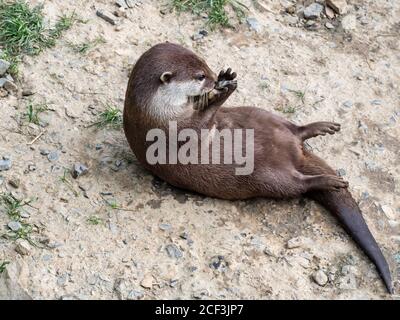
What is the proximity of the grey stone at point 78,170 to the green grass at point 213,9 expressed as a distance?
4.47 feet

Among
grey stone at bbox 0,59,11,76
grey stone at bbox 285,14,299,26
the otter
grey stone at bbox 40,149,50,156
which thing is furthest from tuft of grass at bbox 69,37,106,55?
grey stone at bbox 285,14,299,26

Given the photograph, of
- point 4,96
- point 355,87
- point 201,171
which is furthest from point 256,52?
point 4,96

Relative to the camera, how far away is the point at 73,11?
4125 millimetres

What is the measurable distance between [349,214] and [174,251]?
2.68 feet

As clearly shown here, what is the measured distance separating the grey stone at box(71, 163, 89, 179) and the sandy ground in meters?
0.03

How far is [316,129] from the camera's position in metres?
3.54

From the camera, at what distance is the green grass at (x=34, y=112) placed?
11.7 feet

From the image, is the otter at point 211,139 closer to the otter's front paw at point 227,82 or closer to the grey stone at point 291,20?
the otter's front paw at point 227,82

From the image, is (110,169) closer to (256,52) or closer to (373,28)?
(256,52)

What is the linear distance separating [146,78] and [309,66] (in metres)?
1.38

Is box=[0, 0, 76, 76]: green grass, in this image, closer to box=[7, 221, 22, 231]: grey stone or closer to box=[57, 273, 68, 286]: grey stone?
box=[7, 221, 22, 231]: grey stone

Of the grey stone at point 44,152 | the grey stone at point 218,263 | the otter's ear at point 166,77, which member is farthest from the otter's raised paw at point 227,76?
the grey stone at point 44,152

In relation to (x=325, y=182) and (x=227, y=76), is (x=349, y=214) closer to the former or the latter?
(x=325, y=182)

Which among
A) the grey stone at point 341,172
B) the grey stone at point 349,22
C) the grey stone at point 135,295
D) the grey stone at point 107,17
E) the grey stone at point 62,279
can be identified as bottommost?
the grey stone at point 62,279
